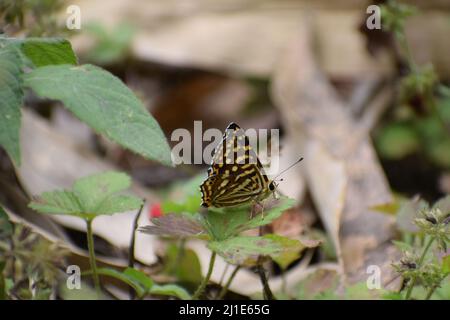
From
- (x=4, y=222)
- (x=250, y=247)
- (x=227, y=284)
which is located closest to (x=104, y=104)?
(x=4, y=222)

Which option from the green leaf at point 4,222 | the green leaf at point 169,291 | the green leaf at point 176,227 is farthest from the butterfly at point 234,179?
the green leaf at point 4,222

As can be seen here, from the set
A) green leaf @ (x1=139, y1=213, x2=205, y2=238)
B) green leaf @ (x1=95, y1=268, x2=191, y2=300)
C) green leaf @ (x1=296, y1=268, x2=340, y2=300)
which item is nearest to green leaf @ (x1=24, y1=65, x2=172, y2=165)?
green leaf @ (x1=139, y1=213, x2=205, y2=238)

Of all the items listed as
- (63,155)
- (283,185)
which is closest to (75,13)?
(63,155)

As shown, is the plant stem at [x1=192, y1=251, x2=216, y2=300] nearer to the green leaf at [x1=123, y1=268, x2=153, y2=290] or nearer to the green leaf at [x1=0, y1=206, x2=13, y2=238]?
the green leaf at [x1=123, y1=268, x2=153, y2=290]

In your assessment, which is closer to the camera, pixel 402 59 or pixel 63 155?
pixel 63 155
